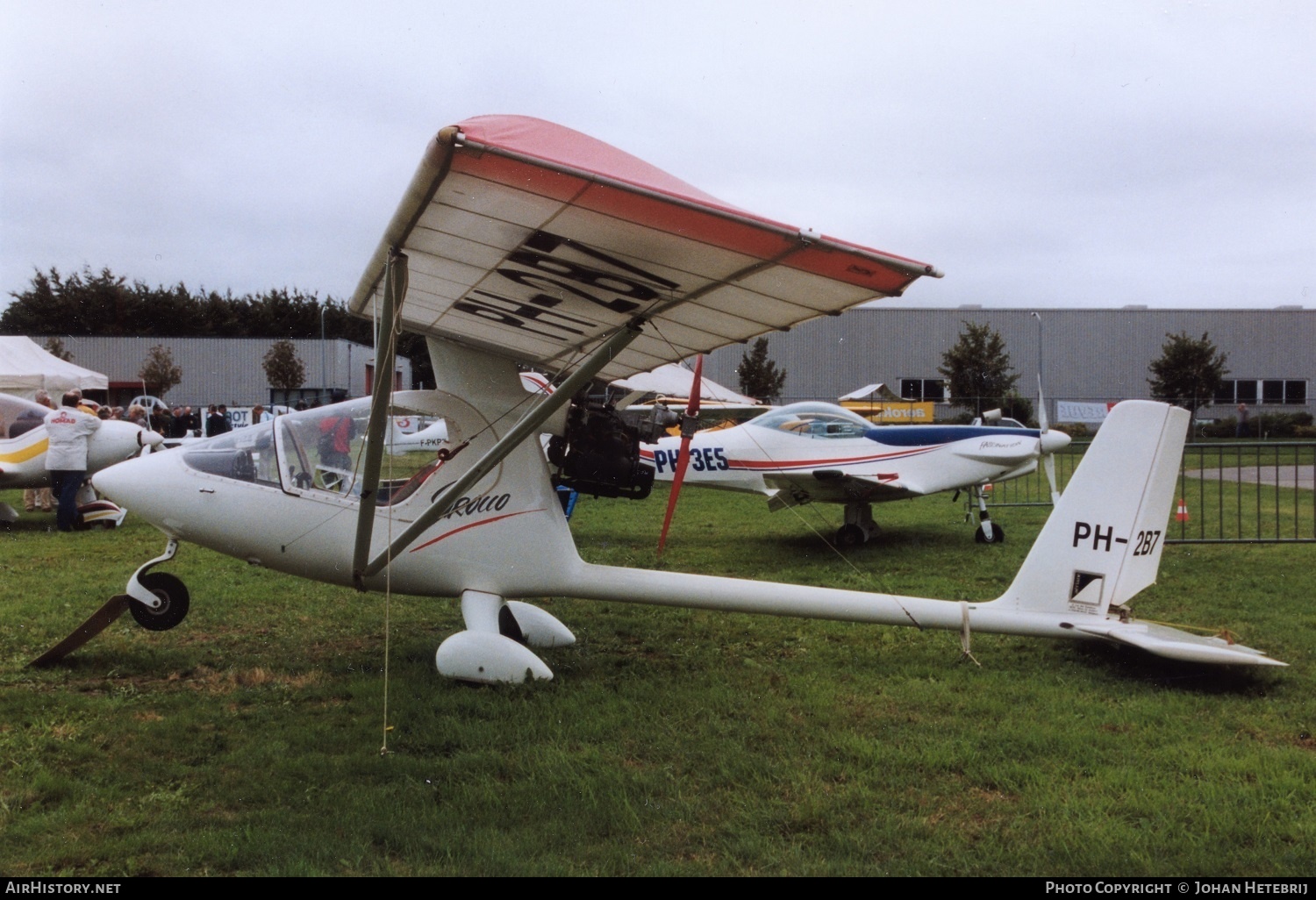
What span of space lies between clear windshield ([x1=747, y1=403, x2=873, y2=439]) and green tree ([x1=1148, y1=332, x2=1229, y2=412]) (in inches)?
1491

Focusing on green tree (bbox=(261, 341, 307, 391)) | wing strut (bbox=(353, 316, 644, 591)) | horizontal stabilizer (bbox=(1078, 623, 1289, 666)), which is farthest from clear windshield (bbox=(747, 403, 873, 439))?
green tree (bbox=(261, 341, 307, 391))

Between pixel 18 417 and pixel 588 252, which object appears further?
pixel 18 417

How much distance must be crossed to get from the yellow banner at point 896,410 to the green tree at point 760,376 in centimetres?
587

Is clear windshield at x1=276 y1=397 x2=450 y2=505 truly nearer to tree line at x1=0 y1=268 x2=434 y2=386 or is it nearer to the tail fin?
the tail fin

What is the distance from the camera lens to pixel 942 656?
6297 mm

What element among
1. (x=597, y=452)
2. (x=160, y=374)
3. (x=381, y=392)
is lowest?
(x=597, y=452)

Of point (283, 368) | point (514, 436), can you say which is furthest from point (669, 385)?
point (283, 368)

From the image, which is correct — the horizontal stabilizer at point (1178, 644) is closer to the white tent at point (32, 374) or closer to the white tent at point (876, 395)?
the white tent at point (32, 374)

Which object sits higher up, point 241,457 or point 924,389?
point 924,389

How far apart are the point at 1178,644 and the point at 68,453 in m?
12.6

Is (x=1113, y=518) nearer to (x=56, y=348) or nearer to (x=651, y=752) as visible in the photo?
(x=651, y=752)

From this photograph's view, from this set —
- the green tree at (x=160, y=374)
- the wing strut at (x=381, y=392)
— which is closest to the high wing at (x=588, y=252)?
the wing strut at (x=381, y=392)

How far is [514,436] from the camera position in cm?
496
